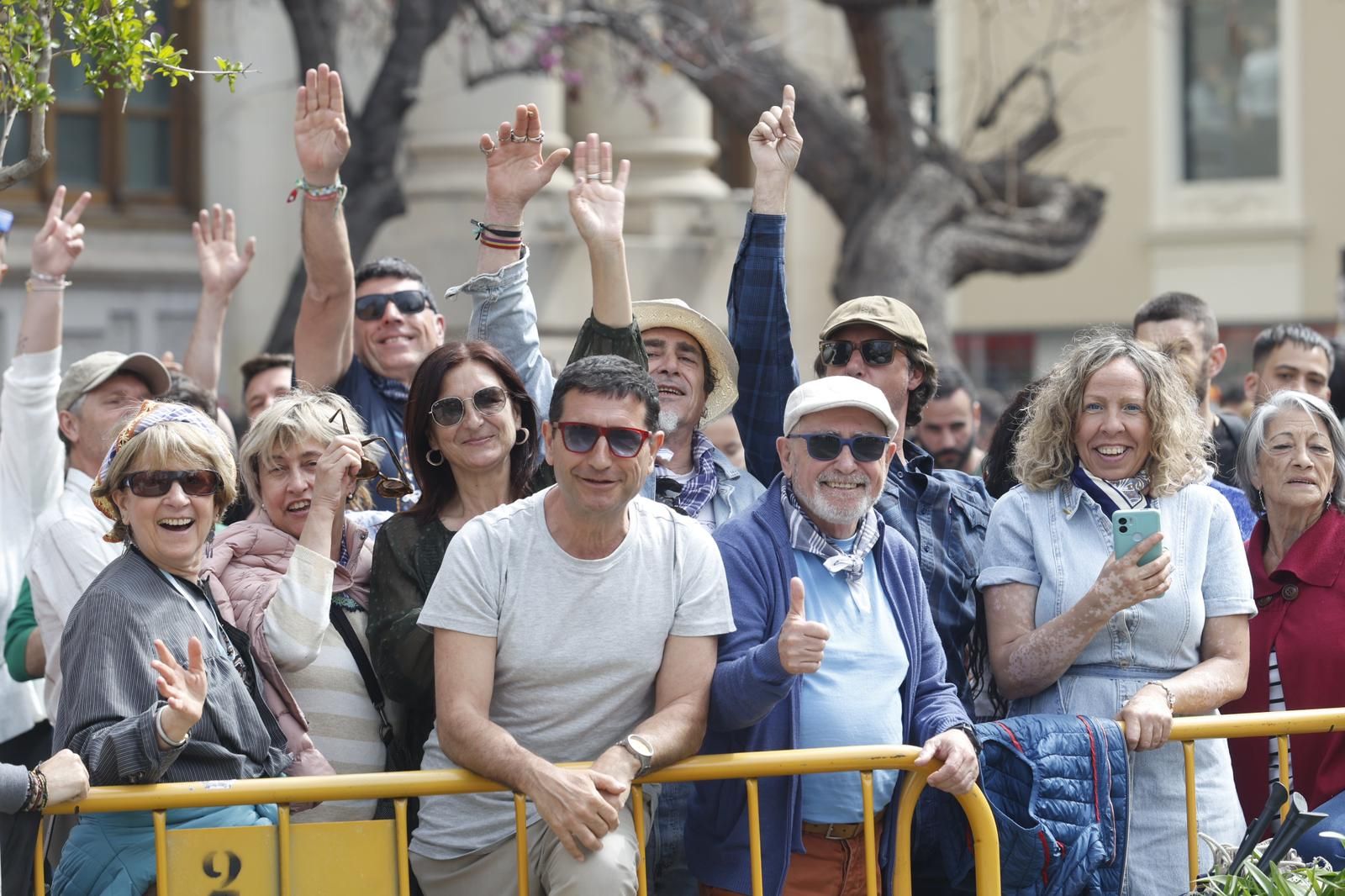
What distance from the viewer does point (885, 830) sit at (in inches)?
158

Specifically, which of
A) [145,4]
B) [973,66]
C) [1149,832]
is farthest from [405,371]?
[973,66]

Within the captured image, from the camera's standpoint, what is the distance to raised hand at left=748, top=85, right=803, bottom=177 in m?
4.76

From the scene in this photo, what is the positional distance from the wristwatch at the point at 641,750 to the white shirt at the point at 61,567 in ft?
5.30

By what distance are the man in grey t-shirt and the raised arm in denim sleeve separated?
861 mm

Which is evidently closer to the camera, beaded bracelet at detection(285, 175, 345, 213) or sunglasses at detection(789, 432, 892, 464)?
sunglasses at detection(789, 432, 892, 464)

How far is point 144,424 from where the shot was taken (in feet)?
12.9

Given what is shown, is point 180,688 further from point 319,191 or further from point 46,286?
point 46,286

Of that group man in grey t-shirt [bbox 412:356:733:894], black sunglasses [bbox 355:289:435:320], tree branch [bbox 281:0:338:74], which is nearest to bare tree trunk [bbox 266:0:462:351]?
tree branch [bbox 281:0:338:74]

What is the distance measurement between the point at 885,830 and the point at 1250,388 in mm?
3175

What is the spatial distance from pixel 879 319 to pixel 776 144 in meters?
0.57

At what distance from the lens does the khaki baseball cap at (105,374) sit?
525cm

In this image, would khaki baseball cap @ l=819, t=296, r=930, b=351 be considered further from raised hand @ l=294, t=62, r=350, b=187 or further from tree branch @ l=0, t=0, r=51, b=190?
tree branch @ l=0, t=0, r=51, b=190

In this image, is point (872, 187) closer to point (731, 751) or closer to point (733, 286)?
point (733, 286)

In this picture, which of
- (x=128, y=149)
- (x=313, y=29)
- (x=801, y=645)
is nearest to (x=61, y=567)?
(x=801, y=645)
